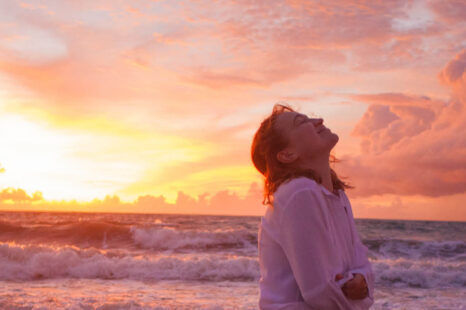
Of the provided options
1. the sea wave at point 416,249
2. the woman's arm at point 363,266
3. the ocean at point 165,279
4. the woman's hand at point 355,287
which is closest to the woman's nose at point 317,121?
the woman's arm at point 363,266

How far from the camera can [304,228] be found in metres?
1.62

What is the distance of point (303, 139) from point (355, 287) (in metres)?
0.63

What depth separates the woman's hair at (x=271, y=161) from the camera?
6.09 feet

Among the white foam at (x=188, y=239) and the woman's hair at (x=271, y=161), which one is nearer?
the woman's hair at (x=271, y=161)

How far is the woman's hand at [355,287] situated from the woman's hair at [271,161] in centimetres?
41

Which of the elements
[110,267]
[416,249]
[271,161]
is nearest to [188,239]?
[110,267]

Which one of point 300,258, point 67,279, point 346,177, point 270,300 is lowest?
point 67,279

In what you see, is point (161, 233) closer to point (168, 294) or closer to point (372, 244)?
point (372, 244)

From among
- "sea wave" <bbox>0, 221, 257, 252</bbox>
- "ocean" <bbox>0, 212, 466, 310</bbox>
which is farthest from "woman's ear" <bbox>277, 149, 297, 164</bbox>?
"sea wave" <bbox>0, 221, 257, 252</bbox>

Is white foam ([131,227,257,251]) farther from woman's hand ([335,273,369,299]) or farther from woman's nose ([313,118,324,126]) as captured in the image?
woman's hand ([335,273,369,299])

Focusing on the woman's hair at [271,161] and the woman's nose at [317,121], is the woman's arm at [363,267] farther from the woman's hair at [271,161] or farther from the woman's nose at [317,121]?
the woman's nose at [317,121]

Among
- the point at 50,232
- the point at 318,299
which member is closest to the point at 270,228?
the point at 318,299

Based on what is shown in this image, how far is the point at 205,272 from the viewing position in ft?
39.2

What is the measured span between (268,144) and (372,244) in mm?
21647
